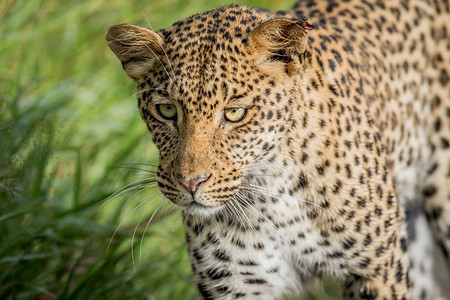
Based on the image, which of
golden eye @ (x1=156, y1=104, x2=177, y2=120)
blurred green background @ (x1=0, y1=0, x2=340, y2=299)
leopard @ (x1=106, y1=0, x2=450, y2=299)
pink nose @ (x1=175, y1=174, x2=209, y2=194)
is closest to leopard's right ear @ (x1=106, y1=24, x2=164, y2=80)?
leopard @ (x1=106, y1=0, x2=450, y2=299)

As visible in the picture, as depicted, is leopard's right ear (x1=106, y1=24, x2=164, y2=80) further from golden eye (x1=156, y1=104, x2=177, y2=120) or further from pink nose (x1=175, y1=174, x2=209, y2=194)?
pink nose (x1=175, y1=174, x2=209, y2=194)

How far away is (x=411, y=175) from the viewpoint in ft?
21.1

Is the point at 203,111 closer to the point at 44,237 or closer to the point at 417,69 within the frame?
the point at 44,237

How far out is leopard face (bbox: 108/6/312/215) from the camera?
4.71 m

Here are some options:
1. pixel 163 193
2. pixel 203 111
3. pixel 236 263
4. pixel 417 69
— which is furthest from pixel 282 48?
pixel 417 69

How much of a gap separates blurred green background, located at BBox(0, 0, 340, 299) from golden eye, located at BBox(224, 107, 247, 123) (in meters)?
0.49

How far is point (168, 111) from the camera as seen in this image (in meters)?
4.91

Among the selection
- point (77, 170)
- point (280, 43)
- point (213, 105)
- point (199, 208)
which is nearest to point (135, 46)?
point (213, 105)

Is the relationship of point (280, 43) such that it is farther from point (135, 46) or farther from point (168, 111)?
point (135, 46)

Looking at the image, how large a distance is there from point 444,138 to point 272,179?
176 cm

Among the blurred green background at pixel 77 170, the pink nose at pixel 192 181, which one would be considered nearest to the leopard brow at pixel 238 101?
the pink nose at pixel 192 181

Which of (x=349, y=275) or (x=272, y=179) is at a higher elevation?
(x=272, y=179)

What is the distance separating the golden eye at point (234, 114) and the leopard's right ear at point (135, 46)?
0.51 meters

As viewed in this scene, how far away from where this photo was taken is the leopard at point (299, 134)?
15.7 ft
